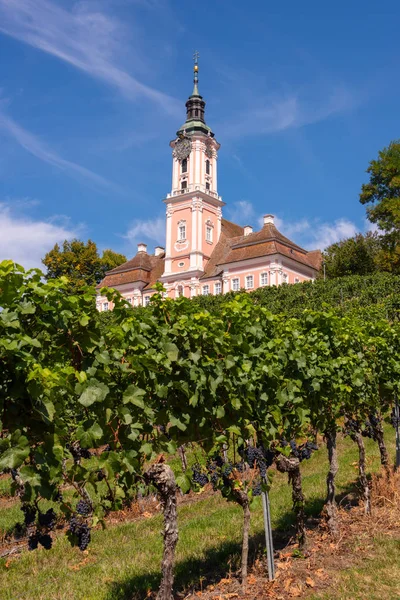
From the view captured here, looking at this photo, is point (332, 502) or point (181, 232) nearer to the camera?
point (332, 502)

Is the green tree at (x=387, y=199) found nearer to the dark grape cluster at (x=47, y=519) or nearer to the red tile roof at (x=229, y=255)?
the red tile roof at (x=229, y=255)

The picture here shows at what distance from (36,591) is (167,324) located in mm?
3356

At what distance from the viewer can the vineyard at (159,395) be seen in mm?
3641

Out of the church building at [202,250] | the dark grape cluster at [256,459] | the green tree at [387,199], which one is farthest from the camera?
the church building at [202,250]

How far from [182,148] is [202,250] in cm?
1172

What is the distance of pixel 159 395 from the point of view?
499 centimetres

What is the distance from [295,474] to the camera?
6965 mm

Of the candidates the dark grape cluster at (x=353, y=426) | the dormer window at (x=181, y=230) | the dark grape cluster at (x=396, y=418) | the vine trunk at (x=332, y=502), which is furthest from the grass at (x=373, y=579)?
the dormer window at (x=181, y=230)

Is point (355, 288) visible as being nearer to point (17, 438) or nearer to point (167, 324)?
point (167, 324)

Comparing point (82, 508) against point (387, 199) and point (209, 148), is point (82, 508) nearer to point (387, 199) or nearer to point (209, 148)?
point (387, 199)

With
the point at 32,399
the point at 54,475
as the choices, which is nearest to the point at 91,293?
the point at 32,399

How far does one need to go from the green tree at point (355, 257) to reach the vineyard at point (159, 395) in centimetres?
3818

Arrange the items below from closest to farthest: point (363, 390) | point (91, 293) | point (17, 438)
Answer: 1. point (17, 438)
2. point (91, 293)
3. point (363, 390)

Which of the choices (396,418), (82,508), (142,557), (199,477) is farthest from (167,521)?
(396,418)
